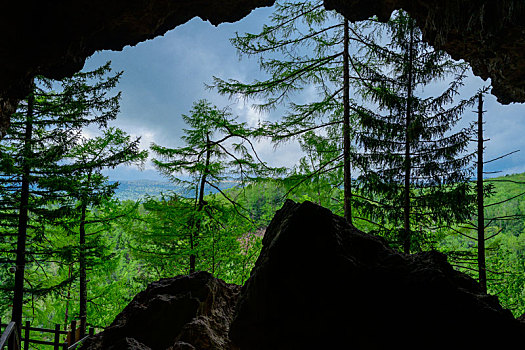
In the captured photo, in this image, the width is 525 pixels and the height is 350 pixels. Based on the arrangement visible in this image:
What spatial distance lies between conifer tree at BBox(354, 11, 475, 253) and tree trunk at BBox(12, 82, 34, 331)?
9746 mm

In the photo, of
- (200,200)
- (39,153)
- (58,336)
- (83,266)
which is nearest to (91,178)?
(39,153)

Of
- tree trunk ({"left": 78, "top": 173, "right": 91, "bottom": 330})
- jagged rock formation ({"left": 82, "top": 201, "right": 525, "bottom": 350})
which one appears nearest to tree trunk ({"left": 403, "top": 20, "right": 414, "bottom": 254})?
jagged rock formation ({"left": 82, "top": 201, "right": 525, "bottom": 350})

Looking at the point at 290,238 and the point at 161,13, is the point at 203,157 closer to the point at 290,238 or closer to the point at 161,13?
the point at 161,13

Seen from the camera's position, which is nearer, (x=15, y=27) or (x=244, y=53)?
(x=15, y=27)

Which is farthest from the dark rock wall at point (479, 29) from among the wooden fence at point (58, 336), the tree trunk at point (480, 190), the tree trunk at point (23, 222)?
the wooden fence at point (58, 336)

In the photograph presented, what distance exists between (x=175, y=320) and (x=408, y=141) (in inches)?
282

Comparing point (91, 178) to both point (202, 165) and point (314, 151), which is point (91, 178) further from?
point (314, 151)

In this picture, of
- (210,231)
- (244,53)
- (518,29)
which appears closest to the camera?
(518,29)

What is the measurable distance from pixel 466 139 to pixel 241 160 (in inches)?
259

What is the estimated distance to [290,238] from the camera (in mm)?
2988

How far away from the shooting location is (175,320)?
13.0ft

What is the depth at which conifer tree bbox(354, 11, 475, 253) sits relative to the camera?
6824 mm

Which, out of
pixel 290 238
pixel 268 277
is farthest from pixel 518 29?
pixel 268 277

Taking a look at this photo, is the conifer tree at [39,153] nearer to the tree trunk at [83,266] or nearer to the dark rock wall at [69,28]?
the tree trunk at [83,266]
